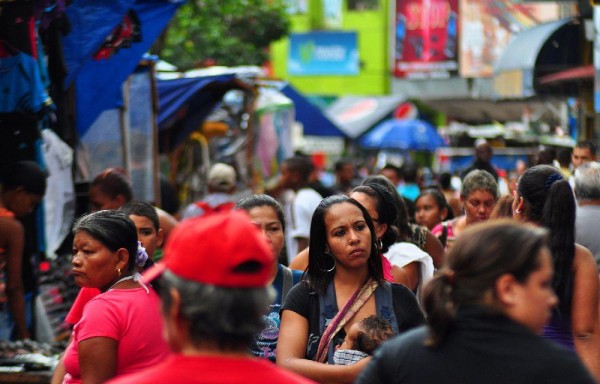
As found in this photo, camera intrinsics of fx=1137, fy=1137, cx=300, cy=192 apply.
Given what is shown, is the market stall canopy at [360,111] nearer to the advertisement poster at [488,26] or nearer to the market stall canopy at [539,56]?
the advertisement poster at [488,26]

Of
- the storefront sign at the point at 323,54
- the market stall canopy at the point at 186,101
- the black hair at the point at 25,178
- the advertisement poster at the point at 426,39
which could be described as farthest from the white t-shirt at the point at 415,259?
the storefront sign at the point at 323,54

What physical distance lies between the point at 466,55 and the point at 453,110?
3.19 meters

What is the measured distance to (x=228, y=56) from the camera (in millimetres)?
24766

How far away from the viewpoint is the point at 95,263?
15.4 ft

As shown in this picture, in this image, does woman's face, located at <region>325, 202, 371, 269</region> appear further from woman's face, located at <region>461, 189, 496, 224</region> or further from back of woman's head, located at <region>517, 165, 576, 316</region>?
woman's face, located at <region>461, 189, 496, 224</region>

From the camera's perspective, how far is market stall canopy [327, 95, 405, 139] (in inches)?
1470

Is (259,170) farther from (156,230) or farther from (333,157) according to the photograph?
(333,157)

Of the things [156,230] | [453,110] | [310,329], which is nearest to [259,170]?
[156,230]

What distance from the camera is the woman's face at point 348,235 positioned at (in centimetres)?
494

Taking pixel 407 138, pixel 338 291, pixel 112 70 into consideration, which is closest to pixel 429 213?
pixel 112 70

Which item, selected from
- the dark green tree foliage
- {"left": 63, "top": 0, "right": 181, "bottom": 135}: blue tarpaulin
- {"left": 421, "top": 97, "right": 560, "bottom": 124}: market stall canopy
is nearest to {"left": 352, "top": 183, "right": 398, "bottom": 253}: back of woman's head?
{"left": 63, "top": 0, "right": 181, "bottom": 135}: blue tarpaulin

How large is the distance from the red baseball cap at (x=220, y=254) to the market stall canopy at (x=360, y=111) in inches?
1321

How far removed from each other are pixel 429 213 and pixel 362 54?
32.5 metres

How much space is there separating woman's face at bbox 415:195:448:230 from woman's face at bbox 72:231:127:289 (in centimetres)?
497
